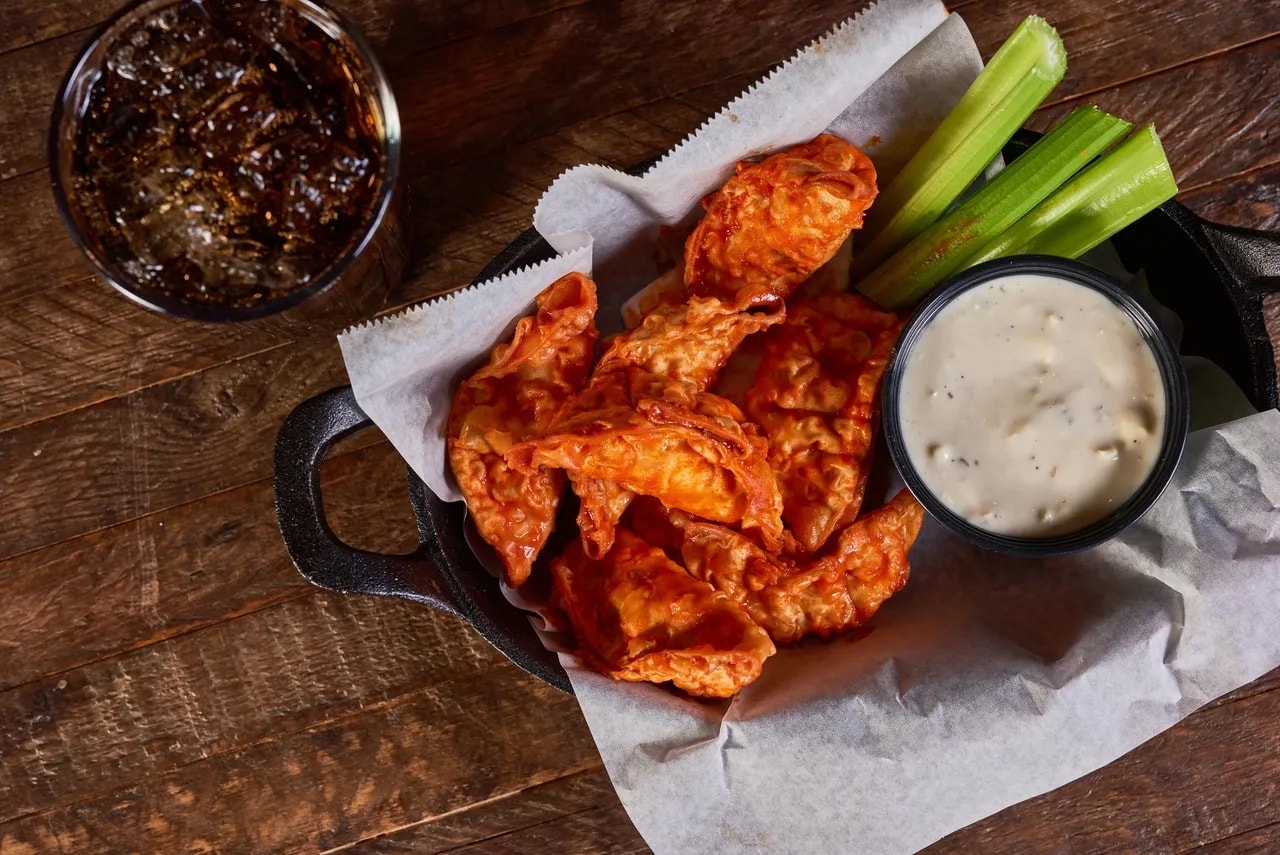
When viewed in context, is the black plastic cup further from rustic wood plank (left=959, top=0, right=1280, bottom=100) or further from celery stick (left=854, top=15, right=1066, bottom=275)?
rustic wood plank (left=959, top=0, right=1280, bottom=100)

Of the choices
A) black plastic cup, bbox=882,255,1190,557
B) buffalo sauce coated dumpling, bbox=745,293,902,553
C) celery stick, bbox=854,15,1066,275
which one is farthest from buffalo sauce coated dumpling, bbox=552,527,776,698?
celery stick, bbox=854,15,1066,275

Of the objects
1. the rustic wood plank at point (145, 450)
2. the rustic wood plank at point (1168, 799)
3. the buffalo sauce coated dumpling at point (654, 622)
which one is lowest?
the rustic wood plank at point (1168, 799)

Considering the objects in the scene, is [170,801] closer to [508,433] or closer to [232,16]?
[508,433]

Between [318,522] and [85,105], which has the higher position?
[85,105]

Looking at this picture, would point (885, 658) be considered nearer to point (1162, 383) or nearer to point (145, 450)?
point (1162, 383)

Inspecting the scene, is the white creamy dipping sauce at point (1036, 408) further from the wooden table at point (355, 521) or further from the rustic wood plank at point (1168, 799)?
the rustic wood plank at point (1168, 799)

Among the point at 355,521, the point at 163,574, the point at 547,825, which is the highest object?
the point at 355,521

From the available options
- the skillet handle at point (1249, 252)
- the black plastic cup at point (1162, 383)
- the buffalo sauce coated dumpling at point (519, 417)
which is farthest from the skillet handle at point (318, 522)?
the skillet handle at point (1249, 252)

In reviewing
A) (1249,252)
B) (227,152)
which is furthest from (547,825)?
(1249,252)
